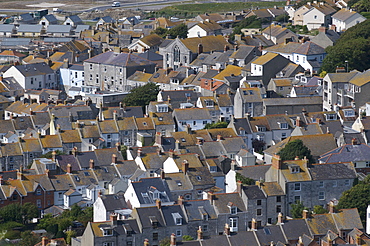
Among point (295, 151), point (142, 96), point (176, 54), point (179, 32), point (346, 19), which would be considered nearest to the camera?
point (295, 151)

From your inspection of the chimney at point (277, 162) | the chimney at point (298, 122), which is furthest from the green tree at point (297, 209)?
the chimney at point (298, 122)

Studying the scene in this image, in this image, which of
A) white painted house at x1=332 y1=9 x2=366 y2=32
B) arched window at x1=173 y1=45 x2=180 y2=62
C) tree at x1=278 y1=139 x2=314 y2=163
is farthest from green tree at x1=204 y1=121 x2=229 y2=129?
white painted house at x1=332 y1=9 x2=366 y2=32

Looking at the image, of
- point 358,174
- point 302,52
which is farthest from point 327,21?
point 358,174

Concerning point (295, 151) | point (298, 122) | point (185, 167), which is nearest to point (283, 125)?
point (298, 122)

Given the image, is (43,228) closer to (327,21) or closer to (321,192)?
(321,192)

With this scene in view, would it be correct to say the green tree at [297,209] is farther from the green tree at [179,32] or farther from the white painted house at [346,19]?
the green tree at [179,32]

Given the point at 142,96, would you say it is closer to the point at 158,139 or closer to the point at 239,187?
the point at 158,139
